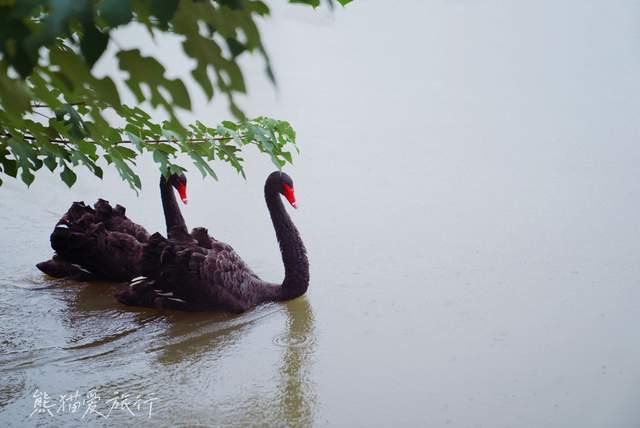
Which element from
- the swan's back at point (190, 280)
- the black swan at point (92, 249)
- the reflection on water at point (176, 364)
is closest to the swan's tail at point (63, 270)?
the black swan at point (92, 249)

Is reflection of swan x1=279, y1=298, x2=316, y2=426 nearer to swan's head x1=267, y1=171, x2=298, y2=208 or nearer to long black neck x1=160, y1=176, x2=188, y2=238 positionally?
swan's head x1=267, y1=171, x2=298, y2=208

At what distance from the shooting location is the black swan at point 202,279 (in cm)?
229

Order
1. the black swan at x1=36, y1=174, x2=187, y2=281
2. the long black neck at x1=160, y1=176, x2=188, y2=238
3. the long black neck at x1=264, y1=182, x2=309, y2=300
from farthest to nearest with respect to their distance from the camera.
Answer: the long black neck at x1=160, y1=176, x2=188, y2=238, the black swan at x1=36, y1=174, x2=187, y2=281, the long black neck at x1=264, y1=182, x2=309, y2=300

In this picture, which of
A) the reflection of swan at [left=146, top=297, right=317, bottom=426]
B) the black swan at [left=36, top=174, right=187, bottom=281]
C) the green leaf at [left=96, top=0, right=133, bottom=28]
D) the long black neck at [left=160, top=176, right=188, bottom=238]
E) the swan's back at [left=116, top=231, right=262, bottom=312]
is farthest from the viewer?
the long black neck at [left=160, top=176, right=188, bottom=238]

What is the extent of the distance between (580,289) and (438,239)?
2.24ft

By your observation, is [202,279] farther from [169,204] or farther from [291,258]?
[169,204]

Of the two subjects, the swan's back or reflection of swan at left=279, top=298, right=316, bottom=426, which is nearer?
reflection of swan at left=279, top=298, right=316, bottom=426

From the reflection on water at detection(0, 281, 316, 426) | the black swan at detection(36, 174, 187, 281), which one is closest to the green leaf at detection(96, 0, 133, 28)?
the reflection on water at detection(0, 281, 316, 426)

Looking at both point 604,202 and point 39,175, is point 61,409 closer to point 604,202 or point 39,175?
point 604,202

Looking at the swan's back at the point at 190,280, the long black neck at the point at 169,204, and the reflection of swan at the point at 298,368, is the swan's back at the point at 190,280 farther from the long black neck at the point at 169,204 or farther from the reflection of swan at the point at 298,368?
the long black neck at the point at 169,204

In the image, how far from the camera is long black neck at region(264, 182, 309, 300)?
95.2 inches

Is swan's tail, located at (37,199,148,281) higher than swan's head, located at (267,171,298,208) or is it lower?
lower

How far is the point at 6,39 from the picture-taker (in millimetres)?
486

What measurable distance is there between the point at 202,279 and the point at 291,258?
0.33m
